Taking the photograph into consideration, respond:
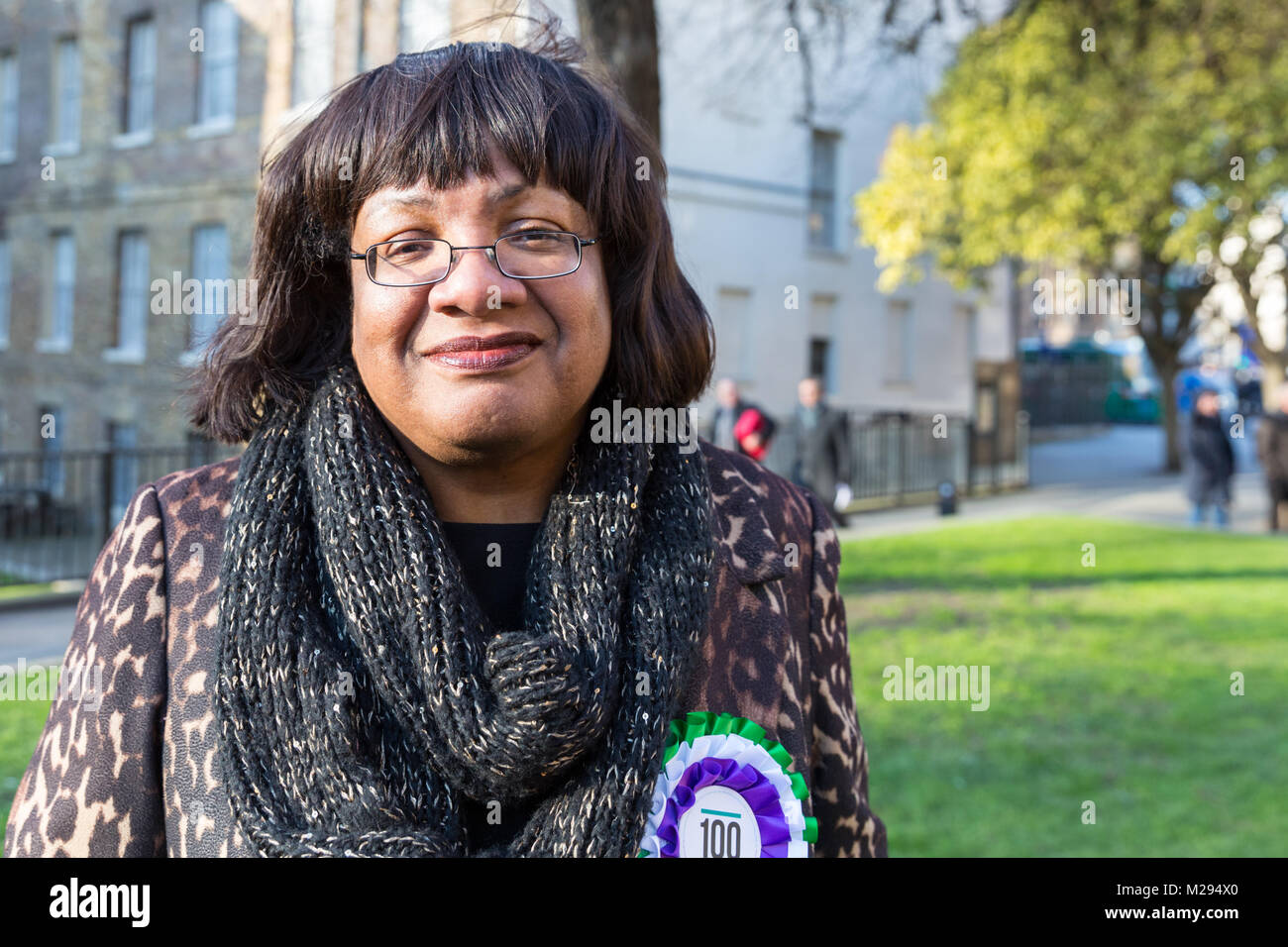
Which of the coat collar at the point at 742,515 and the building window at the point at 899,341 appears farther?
the building window at the point at 899,341

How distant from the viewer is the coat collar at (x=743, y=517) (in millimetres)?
2064

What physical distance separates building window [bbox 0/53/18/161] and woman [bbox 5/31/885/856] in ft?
70.1

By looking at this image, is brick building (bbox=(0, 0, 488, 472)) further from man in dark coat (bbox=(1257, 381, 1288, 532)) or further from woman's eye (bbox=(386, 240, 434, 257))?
woman's eye (bbox=(386, 240, 434, 257))

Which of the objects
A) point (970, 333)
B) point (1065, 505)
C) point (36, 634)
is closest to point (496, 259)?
point (36, 634)

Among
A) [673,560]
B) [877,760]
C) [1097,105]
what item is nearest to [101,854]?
[673,560]

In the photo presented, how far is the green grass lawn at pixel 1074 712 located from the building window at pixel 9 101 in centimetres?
1560

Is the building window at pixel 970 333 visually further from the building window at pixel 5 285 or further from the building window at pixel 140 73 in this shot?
the building window at pixel 5 285

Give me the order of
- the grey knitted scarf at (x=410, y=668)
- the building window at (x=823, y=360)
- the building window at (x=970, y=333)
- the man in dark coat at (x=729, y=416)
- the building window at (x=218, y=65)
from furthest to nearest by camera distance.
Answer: the building window at (x=970, y=333) < the building window at (x=823, y=360) < the building window at (x=218, y=65) < the man in dark coat at (x=729, y=416) < the grey knitted scarf at (x=410, y=668)

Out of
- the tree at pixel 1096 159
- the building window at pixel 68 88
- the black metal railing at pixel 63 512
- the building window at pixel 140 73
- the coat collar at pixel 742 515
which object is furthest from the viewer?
the building window at pixel 68 88

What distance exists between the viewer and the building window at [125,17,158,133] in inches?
752

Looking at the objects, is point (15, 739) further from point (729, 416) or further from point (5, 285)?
point (5, 285)

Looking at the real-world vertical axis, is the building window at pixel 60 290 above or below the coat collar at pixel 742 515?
above

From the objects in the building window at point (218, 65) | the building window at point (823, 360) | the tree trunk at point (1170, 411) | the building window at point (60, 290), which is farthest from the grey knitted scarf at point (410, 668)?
the tree trunk at point (1170, 411)
